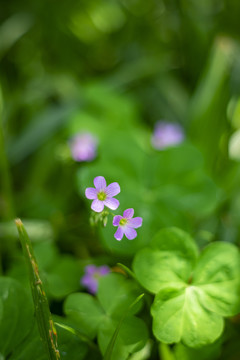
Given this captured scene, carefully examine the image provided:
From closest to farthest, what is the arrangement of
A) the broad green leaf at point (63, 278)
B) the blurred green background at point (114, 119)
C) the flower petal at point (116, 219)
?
1. the flower petal at point (116, 219)
2. the broad green leaf at point (63, 278)
3. the blurred green background at point (114, 119)

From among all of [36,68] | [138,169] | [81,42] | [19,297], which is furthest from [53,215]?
[81,42]

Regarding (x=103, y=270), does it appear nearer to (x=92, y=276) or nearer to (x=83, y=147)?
(x=92, y=276)

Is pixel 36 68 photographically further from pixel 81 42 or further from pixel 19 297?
pixel 19 297

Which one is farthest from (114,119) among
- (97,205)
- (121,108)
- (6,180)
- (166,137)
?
(97,205)

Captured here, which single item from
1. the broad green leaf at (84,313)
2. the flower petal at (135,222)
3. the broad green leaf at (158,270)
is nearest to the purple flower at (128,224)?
the flower petal at (135,222)

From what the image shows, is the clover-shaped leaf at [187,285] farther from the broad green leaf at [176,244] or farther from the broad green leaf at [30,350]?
the broad green leaf at [30,350]

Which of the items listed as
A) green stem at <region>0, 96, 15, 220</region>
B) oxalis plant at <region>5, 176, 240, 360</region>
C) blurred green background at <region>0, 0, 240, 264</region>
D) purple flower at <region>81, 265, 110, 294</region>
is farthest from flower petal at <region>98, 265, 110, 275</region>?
green stem at <region>0, 96, 15, 220</region>
